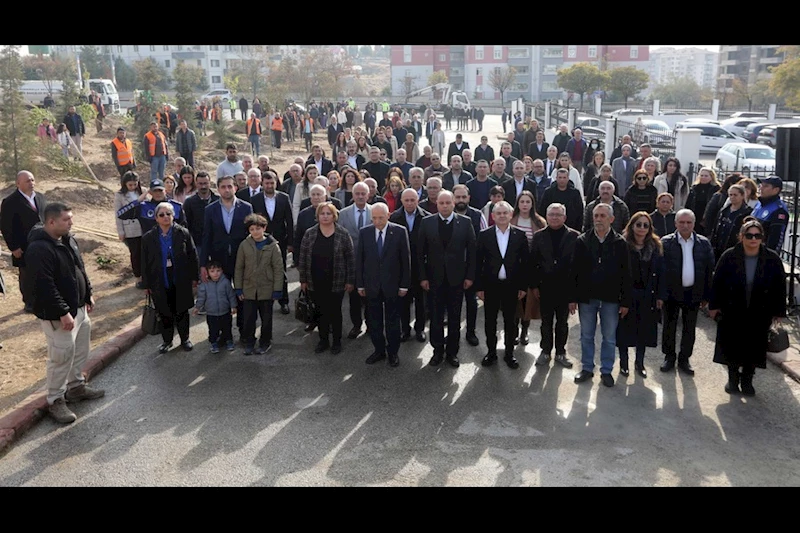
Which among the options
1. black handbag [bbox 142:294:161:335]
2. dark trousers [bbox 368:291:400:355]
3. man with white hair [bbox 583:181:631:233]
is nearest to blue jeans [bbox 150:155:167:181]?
black handbag [bbox 142:294:161:335]

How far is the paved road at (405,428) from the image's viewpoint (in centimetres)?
523

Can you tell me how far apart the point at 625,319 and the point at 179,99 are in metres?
24.4

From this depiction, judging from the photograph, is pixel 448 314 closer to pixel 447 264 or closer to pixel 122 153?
pixel 447 264

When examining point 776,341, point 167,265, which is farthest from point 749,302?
point 167,265

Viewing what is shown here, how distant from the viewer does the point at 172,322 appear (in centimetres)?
790

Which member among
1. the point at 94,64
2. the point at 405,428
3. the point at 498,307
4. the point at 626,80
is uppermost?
the point at 94,64

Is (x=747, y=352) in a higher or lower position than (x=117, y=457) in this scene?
higher

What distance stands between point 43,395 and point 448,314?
4.16 meters

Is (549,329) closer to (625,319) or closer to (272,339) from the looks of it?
(625,319)

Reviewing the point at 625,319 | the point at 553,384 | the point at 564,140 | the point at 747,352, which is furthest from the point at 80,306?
the point at 564,140

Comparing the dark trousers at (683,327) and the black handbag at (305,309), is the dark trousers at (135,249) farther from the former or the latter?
the dark trousers at (683,327)

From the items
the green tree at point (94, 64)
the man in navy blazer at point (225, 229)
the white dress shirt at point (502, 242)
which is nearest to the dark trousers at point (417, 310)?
the white dress shirt at point (502, 242)

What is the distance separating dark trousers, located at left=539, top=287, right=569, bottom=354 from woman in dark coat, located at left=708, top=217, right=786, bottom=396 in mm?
1573

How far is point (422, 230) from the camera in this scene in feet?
24.4
